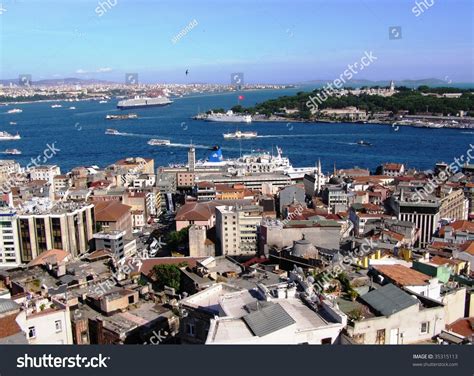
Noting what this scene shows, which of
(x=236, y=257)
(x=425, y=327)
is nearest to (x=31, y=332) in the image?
(x=425, y=327)

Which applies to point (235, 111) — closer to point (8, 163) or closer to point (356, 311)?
point (8, 163)

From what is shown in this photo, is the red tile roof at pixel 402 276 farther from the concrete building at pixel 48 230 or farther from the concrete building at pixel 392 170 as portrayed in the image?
the concrete building at pixel 392 170

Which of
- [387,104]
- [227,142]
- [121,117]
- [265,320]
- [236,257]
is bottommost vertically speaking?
[227,142]

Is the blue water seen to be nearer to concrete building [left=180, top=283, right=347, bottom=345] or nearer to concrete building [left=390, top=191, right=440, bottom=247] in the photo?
concrete building [left=390, top=191, right=440, bottom=247]

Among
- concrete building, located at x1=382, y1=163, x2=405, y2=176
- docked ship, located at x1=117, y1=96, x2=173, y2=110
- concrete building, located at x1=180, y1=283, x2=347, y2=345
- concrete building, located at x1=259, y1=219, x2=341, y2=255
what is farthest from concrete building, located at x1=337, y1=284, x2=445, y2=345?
docked ship, located at x1=117, y1=96, x2=173, y2=110

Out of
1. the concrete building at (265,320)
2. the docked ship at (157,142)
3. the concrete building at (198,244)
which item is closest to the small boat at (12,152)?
the docked ship at (157,142)

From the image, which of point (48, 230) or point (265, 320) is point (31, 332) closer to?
point (265, 320)
